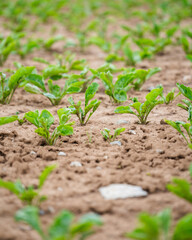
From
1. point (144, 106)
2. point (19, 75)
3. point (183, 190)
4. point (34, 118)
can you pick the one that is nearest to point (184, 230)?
point (183, 190)

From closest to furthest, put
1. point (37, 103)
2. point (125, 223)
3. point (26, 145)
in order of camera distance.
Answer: point (125, 223)
point (26, 145)
point (37, 103)

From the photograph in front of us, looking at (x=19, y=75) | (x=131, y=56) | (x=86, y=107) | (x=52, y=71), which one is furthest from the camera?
(x=131, y=56)

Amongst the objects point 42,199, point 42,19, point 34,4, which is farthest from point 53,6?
point 42,199

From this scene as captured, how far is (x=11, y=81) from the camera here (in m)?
2.67

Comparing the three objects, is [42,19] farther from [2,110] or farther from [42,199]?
[42,199]

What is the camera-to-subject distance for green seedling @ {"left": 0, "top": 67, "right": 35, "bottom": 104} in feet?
8.62

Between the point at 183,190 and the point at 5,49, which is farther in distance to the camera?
the point at 5,49

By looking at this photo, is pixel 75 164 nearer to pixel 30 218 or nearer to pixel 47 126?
pixel 47 126

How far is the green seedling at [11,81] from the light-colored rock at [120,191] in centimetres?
137

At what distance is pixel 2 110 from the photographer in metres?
2.70

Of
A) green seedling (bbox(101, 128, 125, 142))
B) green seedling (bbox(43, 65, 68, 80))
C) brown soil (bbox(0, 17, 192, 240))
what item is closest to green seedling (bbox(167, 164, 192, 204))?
brown soil (bbox(0, 17, 192, 240))

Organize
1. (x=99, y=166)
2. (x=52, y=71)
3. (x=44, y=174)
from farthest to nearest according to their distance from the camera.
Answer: (x=52, y=71)
(x=99, y=166)
(x=44, y=174)

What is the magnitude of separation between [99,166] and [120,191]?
30 cm

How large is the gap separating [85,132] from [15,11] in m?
4.93
